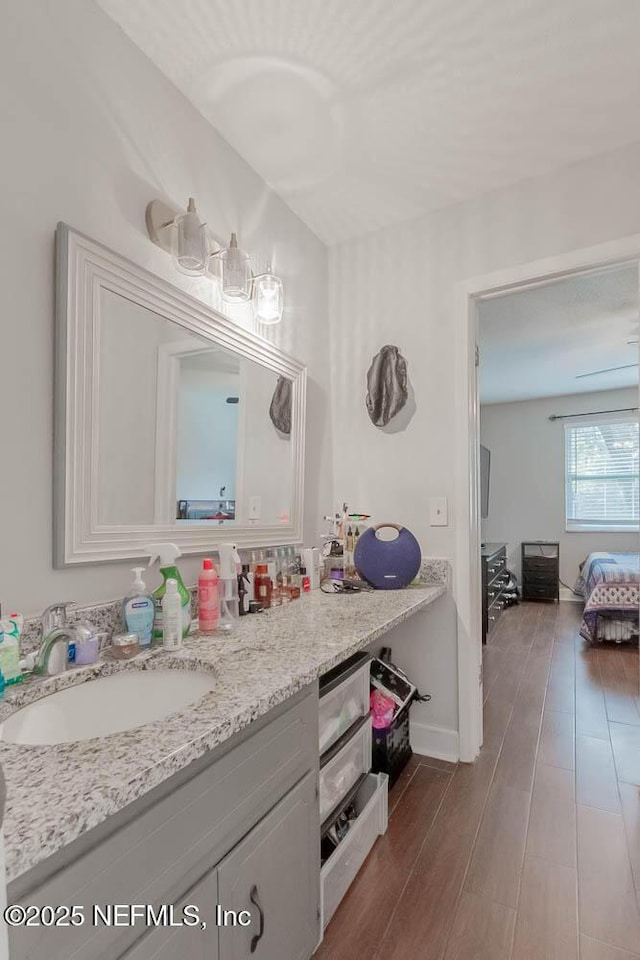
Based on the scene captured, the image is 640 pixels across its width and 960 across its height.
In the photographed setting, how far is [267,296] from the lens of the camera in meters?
1.81

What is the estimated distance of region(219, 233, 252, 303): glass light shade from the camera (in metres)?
1.60

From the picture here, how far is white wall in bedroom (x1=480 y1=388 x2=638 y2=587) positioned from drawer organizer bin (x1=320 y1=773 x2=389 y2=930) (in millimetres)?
4863

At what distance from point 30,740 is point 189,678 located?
1.04 feet

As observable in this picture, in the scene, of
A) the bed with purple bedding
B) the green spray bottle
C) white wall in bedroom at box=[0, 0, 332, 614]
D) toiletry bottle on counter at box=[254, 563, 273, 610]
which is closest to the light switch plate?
toiletry bottle on counter at box=[254, 563, 273, 610]

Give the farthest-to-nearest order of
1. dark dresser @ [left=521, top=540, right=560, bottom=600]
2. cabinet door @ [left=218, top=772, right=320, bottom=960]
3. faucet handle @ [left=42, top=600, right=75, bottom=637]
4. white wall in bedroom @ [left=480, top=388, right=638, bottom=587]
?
1. white wall in bedroom @ [left=480, top=388, right=638, bottom=587]
2. dark dresser @ [left=521, top=540, right=560, bottom=600]
3. faucet handle @ [left=42, top=600, right=75, bottom=637]
4. cabinet door @ [left=218, top=772, right=320, bottom=960]

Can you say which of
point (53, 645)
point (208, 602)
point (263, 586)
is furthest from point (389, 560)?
point (53, 645)

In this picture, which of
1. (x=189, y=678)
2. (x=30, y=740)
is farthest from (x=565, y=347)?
(x=30, y=740)

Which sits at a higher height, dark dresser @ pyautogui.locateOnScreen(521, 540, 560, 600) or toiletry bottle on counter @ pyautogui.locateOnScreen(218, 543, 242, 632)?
toiletry bottle on counter @ pyautogui.locateOnScreen(218, 543, 242, 632)

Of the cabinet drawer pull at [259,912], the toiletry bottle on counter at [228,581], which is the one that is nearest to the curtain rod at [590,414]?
the toiletry bottle on counter at [228,581]

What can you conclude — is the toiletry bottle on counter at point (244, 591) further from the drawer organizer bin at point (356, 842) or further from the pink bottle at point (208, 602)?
the drawer organizer bin at point (356, 842)

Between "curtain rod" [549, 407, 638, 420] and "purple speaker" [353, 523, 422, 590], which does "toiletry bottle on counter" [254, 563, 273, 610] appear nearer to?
"purple speaker" [353, 523, 422, 590]

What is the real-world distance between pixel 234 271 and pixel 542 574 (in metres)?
5.21

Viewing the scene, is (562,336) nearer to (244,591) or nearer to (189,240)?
(189,240)

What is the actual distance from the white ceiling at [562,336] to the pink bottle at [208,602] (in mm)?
1791
